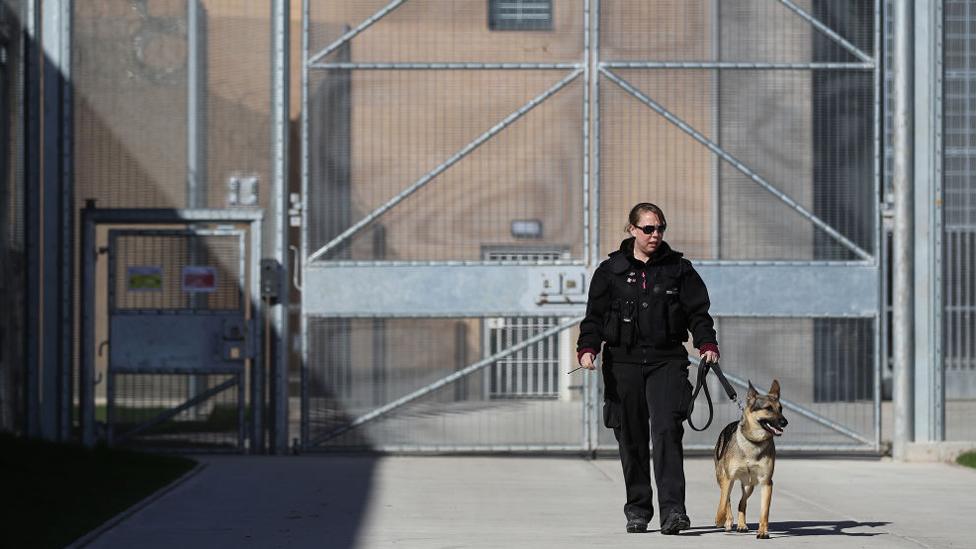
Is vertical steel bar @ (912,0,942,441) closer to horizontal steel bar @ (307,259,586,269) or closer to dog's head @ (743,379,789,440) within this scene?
horizontal steel bar @ (307,259,586,269)

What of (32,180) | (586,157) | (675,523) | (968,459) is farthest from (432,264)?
(675,523)

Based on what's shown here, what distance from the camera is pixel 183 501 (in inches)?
401

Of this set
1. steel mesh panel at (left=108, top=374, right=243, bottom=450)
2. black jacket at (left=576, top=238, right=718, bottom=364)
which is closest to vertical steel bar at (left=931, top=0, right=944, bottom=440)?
steel mesh panel at (left=108, top=374, right=243, bottom=450)

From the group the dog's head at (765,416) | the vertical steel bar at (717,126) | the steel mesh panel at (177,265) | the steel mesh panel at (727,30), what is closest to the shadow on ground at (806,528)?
the dog's head at (765,416)

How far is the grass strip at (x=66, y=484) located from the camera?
342 inches

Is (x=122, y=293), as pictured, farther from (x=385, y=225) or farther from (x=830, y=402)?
(x=830, y=402)

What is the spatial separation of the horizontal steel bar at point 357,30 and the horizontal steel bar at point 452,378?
2.65 meters

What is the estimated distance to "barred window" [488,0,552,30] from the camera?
45.0ft

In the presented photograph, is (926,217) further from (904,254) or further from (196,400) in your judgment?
(196,400)

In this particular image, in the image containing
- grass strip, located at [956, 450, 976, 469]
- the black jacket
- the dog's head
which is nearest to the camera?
the dog's head

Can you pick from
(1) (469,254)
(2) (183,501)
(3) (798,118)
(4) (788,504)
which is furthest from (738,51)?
(2) (183,501)

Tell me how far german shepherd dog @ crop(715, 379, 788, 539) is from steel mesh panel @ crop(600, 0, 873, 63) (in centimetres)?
567

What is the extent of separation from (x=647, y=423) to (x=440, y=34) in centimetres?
577

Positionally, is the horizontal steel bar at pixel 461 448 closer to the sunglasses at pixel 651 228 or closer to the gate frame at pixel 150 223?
the gate frame at pixel 150 223
